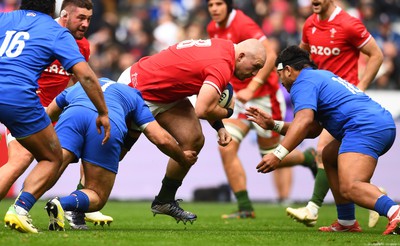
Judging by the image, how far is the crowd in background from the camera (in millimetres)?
18938

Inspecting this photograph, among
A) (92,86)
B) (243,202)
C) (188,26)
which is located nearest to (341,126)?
(92,86)

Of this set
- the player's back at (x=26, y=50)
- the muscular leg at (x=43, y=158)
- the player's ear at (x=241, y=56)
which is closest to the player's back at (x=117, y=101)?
the muscular leg at (x=43, y=158)

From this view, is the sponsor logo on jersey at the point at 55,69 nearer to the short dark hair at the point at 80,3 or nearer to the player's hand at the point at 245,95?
the short dark hair at the point at 80,3

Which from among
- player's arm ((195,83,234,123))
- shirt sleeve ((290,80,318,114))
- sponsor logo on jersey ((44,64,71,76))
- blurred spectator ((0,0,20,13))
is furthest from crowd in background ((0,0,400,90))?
player's arm ((195,83,234,123))

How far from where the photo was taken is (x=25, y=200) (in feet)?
26.5

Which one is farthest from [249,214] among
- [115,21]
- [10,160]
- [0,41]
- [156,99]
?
[115,21]

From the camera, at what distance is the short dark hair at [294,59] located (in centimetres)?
938

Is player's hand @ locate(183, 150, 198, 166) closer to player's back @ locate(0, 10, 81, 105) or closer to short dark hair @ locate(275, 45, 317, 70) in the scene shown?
short dark hair @ locate(275, 45, 317, 70)

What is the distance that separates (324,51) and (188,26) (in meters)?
8.39

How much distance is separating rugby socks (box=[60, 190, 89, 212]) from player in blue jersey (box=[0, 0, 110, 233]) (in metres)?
0.32

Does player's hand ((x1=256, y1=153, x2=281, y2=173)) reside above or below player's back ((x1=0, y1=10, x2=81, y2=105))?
below

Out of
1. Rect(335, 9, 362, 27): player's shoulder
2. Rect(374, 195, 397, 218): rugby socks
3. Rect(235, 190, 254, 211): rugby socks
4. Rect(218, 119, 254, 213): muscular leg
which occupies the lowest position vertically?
Rect(235, 190, 254, 211): rugby socks

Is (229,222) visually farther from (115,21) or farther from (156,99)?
(115,21)

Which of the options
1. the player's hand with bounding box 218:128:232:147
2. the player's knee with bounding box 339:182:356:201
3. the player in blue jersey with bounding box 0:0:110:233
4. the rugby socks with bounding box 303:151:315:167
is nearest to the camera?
the player in blue jersey with bounding box 0:0:110:233
